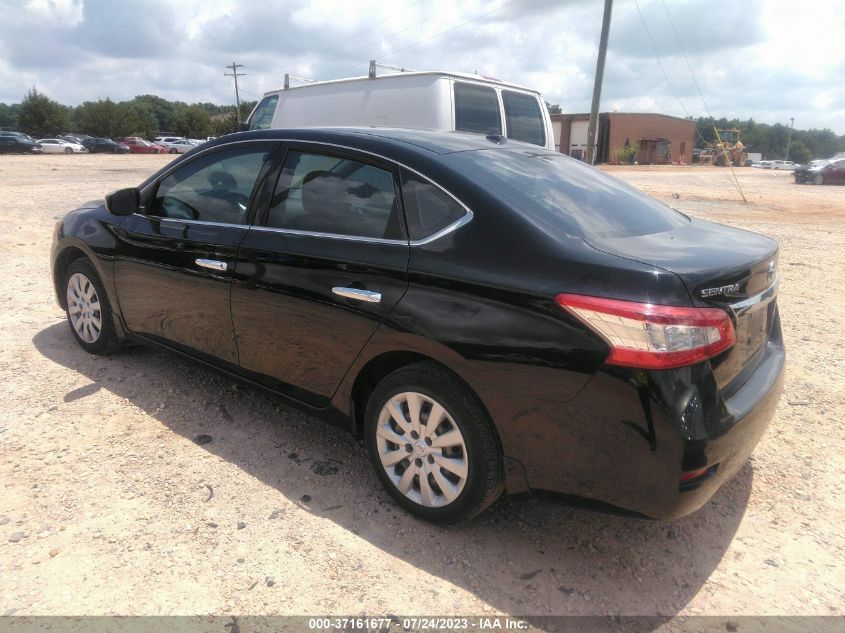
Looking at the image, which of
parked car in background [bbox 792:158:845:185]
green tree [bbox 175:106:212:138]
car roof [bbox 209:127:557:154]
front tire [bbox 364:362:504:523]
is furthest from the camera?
green tree [bbox 175:106:212:138]

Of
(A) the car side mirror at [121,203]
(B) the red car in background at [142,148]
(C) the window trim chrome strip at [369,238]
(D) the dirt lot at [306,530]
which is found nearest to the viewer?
(D) the dirt lot at [306,530]

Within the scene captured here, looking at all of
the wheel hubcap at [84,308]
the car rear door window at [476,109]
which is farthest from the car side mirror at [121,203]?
Result: the car rear door window at [476,109]

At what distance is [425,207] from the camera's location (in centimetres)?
276

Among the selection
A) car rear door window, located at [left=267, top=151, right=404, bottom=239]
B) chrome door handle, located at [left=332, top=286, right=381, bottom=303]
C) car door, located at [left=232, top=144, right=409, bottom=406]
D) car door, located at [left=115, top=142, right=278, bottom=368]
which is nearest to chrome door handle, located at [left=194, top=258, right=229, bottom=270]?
car door, located at [left=115, top=142, right=278, bottom=368]

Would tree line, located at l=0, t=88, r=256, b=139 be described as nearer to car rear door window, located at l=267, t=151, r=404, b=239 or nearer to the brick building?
the brick building

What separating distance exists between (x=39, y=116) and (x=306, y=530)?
7903 cm

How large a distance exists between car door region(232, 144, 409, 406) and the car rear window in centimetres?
44

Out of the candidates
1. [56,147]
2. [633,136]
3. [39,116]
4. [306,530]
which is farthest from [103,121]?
[306,530]

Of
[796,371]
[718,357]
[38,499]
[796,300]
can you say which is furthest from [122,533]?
[796,300]

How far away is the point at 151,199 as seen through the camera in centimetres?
402

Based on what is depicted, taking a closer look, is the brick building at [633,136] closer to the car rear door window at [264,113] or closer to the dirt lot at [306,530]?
the car rear door window at [264,113]

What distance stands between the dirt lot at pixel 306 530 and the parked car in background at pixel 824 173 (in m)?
34.2

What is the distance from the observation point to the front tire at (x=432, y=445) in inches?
100.0

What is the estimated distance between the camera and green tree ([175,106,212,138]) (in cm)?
7900
